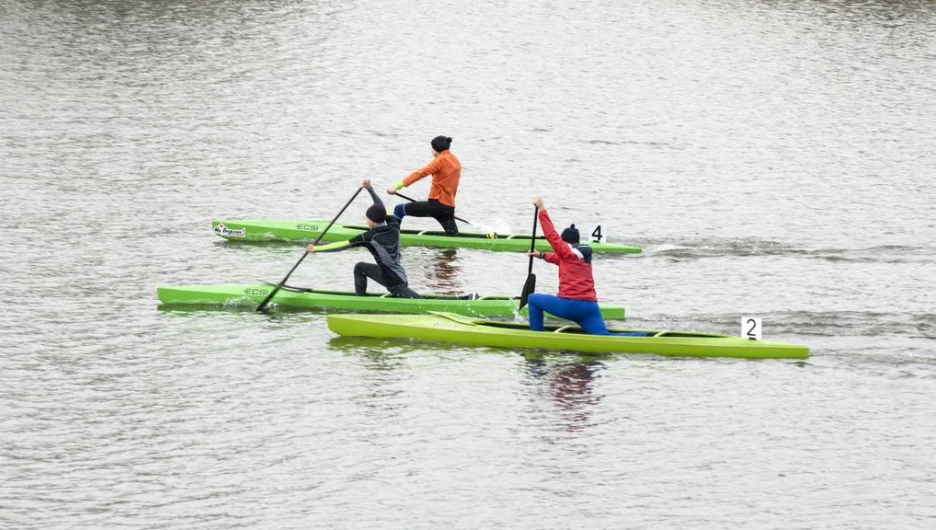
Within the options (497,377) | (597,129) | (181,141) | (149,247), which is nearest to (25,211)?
(149,247)

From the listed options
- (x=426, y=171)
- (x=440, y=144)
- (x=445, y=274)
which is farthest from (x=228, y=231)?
(x=445, y=274)

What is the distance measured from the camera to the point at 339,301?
27656 mm

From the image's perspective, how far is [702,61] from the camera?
67000 mm

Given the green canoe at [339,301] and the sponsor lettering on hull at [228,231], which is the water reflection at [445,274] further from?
the sponsor lettering on hull at [228,231]

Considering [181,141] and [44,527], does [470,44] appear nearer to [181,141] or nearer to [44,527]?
[181,141]

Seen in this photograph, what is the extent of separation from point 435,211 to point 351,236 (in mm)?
2108

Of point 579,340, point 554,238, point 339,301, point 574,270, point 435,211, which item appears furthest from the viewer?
point 435,211

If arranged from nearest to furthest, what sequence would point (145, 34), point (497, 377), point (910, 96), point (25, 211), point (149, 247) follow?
point (497, 377) → point (149, 247) → point (25, 211) → point (910, 96) → point (145, 34)

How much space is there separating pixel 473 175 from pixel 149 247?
14.8 m

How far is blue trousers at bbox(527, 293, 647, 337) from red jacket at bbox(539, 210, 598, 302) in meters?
0.13

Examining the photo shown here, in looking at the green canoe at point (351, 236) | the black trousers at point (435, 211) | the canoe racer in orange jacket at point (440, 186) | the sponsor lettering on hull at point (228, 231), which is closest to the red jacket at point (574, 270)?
the canoe racer in orange jacket at point (440, 186)

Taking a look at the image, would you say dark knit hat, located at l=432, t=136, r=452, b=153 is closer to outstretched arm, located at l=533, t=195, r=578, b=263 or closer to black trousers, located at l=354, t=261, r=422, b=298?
black trousers, located at l=354, t=261, r=422, b=298

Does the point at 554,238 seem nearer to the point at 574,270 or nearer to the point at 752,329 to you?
the point at 574,270

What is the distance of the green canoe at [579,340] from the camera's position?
82.6 ft
